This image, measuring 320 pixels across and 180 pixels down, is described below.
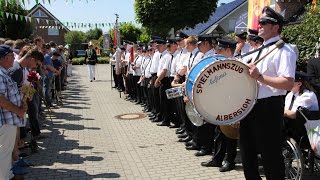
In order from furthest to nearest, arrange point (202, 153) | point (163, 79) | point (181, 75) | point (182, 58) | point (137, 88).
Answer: point (137, 88) < point (163, 79) < point (182, 58) < point (181, 75) < point (202, 153)

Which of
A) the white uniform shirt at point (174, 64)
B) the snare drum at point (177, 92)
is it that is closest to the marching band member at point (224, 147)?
the snare drum at point (177, 92)

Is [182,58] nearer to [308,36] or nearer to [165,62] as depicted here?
[165,62]

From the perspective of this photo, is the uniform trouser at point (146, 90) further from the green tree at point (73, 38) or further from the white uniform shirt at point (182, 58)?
the green tree at point (73, 38)

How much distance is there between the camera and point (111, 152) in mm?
7152

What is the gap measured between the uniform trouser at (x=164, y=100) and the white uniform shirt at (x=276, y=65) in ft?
16.8

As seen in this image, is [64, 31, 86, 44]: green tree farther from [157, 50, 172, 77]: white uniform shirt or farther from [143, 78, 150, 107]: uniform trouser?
[157, 50, 172, 77]: white uniform shirt

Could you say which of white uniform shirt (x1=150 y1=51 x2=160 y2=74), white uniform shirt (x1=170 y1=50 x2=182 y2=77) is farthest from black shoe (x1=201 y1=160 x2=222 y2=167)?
white uniform shirt (x1=150 y1=51 x2=160 y2=74)

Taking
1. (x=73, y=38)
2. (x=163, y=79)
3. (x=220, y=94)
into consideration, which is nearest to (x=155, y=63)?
(x=163, y=79)

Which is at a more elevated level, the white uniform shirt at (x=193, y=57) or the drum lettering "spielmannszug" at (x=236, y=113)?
the white uniform shirt at (x=193, y=57)

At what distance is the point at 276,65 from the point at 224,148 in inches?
99.9

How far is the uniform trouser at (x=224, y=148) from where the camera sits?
5.91 metres

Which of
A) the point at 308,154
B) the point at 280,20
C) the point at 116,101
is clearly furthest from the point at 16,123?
the point at 116,101

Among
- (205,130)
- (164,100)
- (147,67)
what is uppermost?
(147,67)

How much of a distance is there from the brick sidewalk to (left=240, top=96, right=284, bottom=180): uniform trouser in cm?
168
